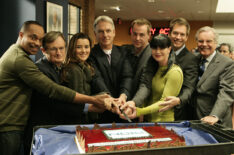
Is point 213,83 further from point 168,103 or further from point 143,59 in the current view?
point 143,59

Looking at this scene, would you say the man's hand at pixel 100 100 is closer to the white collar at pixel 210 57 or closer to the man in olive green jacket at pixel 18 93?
the man in olive green jacket at pixel 18 93

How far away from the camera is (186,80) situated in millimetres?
1993

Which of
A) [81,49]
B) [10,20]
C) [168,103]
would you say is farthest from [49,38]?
[10,20]

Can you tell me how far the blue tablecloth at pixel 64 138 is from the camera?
3.86 ft

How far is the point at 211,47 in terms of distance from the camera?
6.83ft

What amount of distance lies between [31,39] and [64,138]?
94 centimetres

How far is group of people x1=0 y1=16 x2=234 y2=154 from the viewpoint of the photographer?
1720 millimetres

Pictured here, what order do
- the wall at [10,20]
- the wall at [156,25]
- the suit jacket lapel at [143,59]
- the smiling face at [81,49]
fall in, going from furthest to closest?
the wall at [156,25]
the wall at [10,20]
the suit jacket lapel at [143,59]
the smiling face at [81,49]

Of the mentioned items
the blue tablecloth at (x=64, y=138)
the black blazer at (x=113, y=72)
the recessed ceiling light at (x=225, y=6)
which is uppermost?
the recessed ceiling light at (x=225, y=6)

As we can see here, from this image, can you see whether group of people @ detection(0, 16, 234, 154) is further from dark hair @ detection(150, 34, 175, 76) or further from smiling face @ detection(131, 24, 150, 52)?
smiling face @ detection(131, 24, 150, 52)

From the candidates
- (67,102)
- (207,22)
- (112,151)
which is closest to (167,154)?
(112,151)

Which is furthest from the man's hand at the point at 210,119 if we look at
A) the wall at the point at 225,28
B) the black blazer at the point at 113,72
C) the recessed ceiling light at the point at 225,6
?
the wall at the point at 225,28

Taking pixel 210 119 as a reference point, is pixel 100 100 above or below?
above

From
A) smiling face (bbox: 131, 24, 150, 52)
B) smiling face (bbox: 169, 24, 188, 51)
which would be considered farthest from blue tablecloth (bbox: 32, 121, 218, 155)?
smiling face (bbox: 131, 24, 150, 52)
